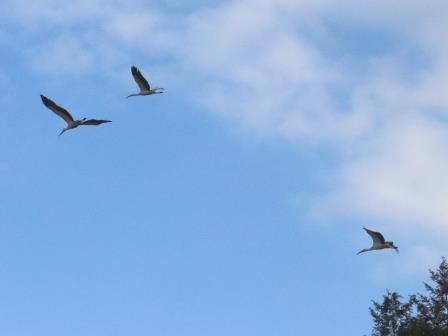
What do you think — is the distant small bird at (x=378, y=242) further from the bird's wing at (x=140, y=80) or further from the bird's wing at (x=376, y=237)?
the bird's wing at (x=140, y=80)

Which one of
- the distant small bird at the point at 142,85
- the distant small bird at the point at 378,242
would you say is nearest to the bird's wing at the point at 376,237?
the distant small bird at the point at 378,242

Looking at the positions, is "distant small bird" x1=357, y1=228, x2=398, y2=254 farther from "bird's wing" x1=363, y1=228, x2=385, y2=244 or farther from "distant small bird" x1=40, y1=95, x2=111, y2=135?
"distant small bird" x1=40, y1=95, x2=111, y2=135

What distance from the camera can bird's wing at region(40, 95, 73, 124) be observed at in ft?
146

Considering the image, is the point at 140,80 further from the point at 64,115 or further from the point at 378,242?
the point at 378,242

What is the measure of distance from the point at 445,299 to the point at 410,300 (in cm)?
208

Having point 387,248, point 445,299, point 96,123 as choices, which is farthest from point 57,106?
point 445,299

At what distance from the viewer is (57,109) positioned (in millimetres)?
45625

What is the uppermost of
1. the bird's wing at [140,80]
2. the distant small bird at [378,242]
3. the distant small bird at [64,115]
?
the bird's wing at [140,80]

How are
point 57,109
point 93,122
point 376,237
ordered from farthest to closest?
point 376,237 → point 57,109 → point 93,122

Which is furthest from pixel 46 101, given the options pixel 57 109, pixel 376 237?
pixel 376 237

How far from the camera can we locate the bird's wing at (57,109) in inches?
1747

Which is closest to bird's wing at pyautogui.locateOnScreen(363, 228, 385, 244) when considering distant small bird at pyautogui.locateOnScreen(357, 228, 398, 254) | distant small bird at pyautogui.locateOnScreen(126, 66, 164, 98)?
distant small bird at pyautogui.locateOnScreen(357, 228, 398, 254)

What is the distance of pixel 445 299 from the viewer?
232 ft

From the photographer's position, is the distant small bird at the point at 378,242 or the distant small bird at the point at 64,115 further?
the distant small bird at the point at 378,242
